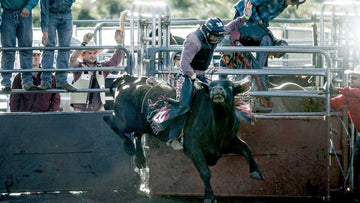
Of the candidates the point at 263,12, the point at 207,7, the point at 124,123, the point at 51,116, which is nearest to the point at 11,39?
the point at 51,116

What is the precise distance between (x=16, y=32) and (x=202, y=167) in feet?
11.7

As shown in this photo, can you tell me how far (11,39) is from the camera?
371 inches

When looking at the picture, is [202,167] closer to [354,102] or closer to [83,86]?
[354,102]

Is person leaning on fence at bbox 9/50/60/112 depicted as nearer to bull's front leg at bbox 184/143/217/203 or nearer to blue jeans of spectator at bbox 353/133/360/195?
bull's front leg at bbox 184/143/217/203

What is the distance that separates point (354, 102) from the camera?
8750mm

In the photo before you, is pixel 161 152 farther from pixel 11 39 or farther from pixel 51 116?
pixel 11 39

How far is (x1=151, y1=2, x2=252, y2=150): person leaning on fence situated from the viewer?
25.8 feet

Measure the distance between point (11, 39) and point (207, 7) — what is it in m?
23.8

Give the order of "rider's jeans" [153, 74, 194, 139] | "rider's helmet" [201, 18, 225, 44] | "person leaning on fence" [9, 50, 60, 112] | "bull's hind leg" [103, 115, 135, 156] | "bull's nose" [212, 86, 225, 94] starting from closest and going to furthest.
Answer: "bull's nose" [212, 86, 225, 94]
"rider's helmet" [201, 18, 225, 44]
"rider's jeans" [153, 74, 194, 139]
"bull's hind leg" [103, 115, 135, 156]
"person leaning on fence" [9, 50, 60, 112]

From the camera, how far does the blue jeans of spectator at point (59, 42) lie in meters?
9.48

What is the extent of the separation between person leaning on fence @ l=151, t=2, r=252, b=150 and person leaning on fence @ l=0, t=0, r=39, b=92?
7.79 feet

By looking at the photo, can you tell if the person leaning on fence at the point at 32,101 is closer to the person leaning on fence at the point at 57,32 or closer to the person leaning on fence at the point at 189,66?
the person leaning on fence at the point at 57,32

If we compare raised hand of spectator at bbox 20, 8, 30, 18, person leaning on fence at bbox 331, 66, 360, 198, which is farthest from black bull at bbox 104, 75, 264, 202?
raised hand of spectator at bbox 20, 8, 30, 18

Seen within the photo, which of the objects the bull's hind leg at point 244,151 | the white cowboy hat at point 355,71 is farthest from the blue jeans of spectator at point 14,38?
the white cowboy hat at point 355,71
